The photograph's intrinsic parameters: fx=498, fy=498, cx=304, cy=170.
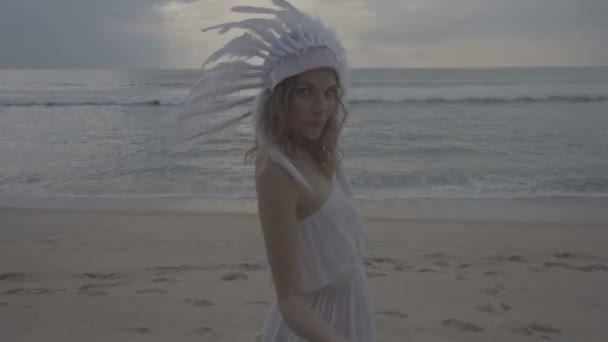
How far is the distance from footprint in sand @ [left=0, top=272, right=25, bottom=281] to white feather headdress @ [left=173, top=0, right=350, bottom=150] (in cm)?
405

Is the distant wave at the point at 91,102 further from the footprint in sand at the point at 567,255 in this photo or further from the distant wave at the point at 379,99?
the footprint in sand at the point at 567,255

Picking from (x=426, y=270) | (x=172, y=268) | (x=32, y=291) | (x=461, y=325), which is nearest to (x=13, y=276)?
(x=32, y=291)

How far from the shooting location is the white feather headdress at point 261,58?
1449 mm

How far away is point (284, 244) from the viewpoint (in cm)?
129

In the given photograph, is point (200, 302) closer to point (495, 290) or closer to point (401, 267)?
point (401, 267)

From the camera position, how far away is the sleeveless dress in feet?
4.92

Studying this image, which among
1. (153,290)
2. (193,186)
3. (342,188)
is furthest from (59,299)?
(193,186)

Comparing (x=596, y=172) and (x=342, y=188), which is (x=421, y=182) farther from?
(x=342, y=188)

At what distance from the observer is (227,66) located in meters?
1.55

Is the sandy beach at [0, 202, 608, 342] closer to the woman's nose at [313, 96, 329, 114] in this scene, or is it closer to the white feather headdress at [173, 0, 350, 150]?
the white feather headdress at [173, 0, 350, 150]

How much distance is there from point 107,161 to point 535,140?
11.0m

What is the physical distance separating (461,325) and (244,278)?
1978 millimetres

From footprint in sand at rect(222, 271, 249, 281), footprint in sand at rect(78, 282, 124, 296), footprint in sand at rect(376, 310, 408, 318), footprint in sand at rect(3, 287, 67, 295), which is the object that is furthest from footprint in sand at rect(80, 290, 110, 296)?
footprint in sand at rect(376, 310, 408, 318)

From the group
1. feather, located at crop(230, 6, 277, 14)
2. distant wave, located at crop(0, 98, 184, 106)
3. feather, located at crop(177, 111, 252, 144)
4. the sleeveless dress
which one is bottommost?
distant wave, located at crop(0, 98, 184, 106)
